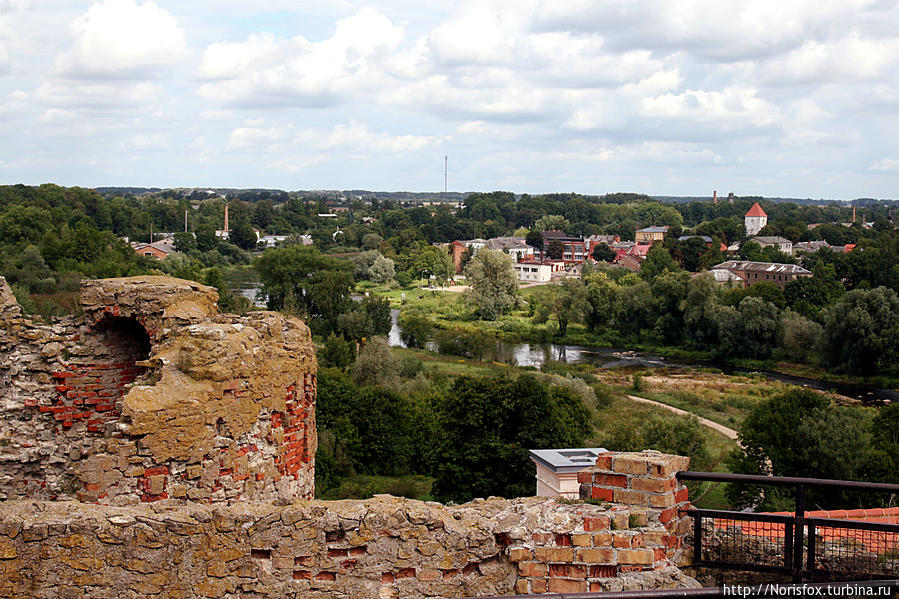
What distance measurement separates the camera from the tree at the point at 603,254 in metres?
105

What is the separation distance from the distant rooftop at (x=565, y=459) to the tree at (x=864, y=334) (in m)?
36.1

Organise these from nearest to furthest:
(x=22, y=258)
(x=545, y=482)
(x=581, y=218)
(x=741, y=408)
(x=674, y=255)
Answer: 1. (x=545, y=482)
2. (x=741, y=408)
3. (x=22, y=258)
4. (x=674, y=255)
5. (x=581, y=218)

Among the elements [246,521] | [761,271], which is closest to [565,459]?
[246,521]

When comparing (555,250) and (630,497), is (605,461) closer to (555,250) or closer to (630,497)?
(630,497)

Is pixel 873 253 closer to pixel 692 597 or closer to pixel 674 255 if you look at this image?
pixel 674 255

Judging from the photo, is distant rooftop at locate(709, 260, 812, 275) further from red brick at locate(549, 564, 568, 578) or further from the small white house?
red brick at locate(549, 564, 568, 578)

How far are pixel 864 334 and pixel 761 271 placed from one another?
30494mm

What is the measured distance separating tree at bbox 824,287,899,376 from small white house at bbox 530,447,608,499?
3638cm

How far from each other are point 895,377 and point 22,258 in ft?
163

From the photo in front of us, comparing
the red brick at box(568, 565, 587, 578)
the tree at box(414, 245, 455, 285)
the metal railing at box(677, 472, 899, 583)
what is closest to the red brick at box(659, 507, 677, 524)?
the metal railing at box(677, 472, 899, 583)

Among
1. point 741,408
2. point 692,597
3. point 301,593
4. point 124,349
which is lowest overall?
point 741,408

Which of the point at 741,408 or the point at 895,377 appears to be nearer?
the point at 741,408

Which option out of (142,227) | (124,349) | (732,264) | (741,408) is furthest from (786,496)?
(142,227)

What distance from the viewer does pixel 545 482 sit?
46.8ft
